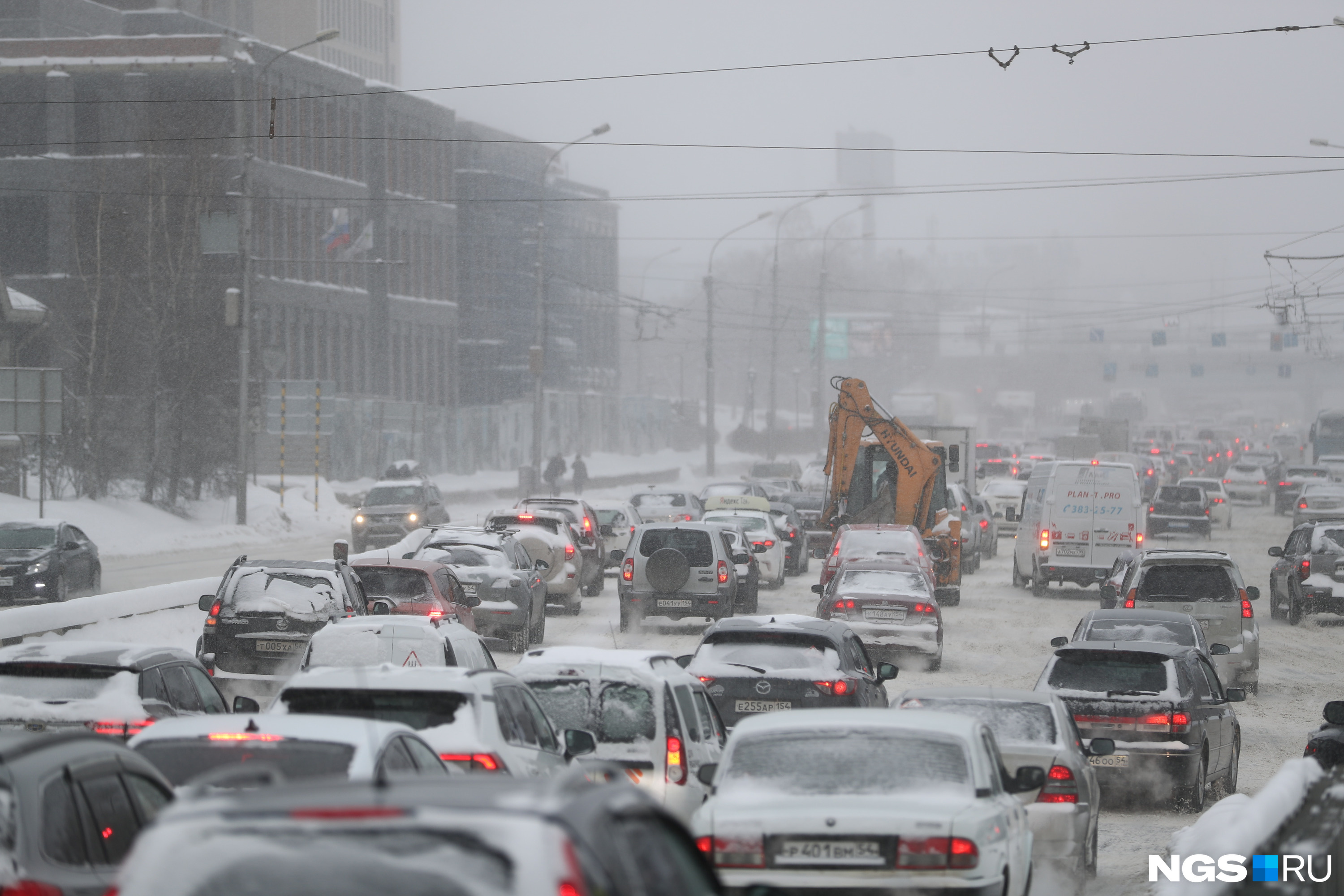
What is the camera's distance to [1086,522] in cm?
3094

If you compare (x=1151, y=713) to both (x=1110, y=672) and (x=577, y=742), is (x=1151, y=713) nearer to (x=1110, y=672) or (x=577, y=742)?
(x=1110, y=672)

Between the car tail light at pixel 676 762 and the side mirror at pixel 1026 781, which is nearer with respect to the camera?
the side mirror at pixel 1026 781

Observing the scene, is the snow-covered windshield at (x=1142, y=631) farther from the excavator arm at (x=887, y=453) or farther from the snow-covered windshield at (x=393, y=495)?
the snow-covered windshield at (x=393, y=495)

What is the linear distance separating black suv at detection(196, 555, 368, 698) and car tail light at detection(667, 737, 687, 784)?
22.4 ft

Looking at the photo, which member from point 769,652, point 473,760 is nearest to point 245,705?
point 473,760

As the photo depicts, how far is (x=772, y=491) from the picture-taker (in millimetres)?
48250

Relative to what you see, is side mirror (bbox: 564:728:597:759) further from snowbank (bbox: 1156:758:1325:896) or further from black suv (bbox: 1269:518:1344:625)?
black suv (bbox: 1269:518:1344:625)

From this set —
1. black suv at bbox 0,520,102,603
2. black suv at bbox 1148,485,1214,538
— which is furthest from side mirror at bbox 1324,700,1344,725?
black suv at bbox 1148,485,1214,538

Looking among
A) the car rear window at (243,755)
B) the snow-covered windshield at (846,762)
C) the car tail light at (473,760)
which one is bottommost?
the car tail light at (473,760)

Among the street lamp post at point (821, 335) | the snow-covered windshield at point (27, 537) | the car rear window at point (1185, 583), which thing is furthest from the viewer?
the street lamp post at point (821, 335)

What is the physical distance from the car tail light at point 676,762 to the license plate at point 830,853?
9.63 ft

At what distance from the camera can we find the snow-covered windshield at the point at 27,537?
26938 mm

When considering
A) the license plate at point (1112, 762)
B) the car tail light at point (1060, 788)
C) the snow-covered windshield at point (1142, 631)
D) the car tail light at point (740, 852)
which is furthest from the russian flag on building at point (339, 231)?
the car tail light at point (740, 852)

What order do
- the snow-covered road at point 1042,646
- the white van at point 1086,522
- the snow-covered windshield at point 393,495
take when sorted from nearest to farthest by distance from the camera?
1. the snow-covered road at point 1042,646
2. the white van at point 1086,522
3. the snow-covered windshield at point 393,495
